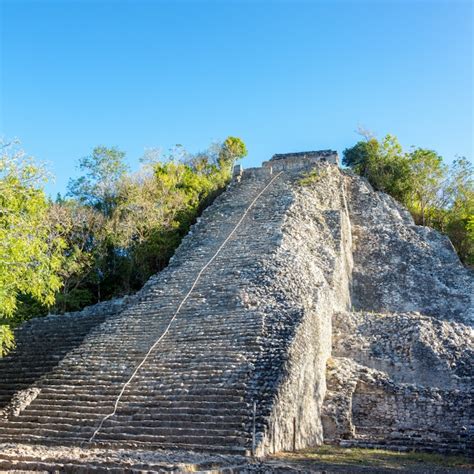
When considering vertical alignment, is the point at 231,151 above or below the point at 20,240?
above

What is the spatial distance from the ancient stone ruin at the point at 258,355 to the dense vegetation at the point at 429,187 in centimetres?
457

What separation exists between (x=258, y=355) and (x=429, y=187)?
16.6 m

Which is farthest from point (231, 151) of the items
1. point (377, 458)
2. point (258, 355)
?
point (377, 458)

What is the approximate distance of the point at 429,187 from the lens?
2522 centimetres

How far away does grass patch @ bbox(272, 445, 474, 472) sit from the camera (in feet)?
29.0

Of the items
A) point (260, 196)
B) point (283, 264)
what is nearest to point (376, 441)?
point (283, 264)

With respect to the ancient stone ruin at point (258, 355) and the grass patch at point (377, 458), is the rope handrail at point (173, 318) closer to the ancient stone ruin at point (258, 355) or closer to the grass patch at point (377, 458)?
the ancient stone ruin at point (258, 355)

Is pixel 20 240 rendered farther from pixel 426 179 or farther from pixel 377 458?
pixel 426 179

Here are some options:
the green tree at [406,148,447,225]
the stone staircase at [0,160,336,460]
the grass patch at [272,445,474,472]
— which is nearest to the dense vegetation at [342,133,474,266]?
the green tree at [406,148,447,225]

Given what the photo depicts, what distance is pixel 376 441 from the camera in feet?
36.3

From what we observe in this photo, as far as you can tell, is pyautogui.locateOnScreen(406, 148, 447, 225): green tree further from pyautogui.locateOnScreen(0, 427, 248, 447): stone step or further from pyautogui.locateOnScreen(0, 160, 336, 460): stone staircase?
pyautogui.locateOnScreen(0, 427, 248, 447): stone step

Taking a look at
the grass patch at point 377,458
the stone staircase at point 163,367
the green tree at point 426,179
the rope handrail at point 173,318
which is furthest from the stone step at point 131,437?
the green tree at point 426,179

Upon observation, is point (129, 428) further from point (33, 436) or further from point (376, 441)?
point (376, 441)

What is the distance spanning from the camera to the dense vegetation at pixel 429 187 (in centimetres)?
2403
